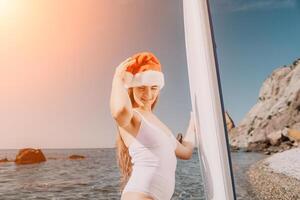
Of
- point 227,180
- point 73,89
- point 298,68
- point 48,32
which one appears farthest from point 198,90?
point 298,68

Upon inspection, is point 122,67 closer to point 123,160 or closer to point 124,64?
point 124,64

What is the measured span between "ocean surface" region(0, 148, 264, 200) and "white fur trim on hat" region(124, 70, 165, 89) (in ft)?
1.00

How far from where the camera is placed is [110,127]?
1.52 metres

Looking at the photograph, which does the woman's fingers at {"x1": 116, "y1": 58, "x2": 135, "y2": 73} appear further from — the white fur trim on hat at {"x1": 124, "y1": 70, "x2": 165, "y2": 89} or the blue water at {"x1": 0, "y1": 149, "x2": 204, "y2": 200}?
the blue water at {"x1": 0, "y1": 149, "x2": 204, "y2": 200}

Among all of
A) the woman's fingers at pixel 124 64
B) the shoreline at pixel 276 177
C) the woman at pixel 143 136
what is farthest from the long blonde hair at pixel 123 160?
the shoreline at pixel 276 177

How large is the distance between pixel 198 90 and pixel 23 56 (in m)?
0.76

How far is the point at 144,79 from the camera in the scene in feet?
5.14

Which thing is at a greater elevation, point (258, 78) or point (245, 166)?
point (258, 78)

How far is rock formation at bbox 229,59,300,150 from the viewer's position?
1930 mm

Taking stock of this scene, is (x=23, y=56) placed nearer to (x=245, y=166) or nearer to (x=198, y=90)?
(x=198, y=90)

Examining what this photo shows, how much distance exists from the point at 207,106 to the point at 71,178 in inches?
24.7

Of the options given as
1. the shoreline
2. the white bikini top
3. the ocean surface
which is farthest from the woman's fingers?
the shoreline

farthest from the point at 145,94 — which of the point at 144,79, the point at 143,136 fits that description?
the point at 143,136

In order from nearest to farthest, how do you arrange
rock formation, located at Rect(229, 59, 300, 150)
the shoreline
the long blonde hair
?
the long blonde hair → the shoreline → rock formation, located at Rect(229, 59, 300, 150)
